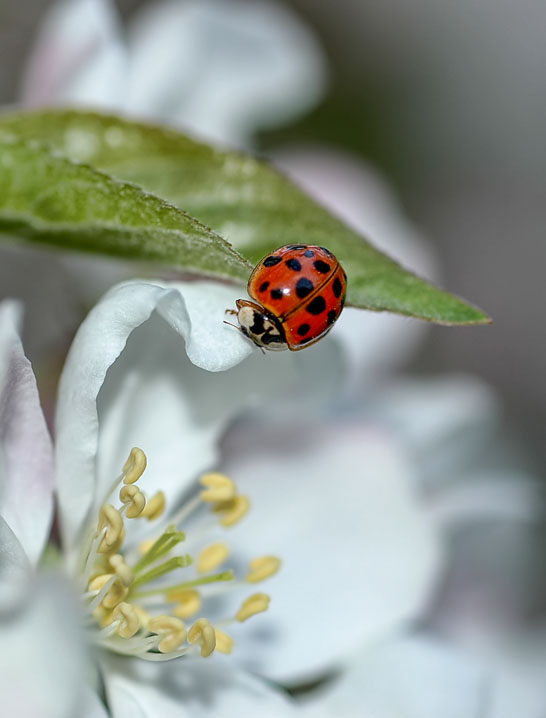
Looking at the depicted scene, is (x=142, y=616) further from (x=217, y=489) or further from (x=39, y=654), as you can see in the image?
(x=39, y=654)

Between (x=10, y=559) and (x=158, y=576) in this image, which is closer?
(x=10, y=559)

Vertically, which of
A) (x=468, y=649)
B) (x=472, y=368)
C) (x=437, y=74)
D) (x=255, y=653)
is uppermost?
(x=255, y=653)

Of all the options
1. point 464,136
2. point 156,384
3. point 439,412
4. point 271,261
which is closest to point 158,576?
point 156,384

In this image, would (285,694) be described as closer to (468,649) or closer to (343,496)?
(343,496)

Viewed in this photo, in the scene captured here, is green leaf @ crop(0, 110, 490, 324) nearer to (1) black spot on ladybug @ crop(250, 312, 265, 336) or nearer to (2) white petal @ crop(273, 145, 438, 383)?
(1) black spot on ladybug @ crop(250, 312, 265, 336)

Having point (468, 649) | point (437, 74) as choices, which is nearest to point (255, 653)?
point (468, 649)

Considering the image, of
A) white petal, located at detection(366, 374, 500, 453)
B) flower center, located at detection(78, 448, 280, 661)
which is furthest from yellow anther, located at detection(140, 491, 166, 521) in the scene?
white petal, located at detection(366, 374, 500, 453)
